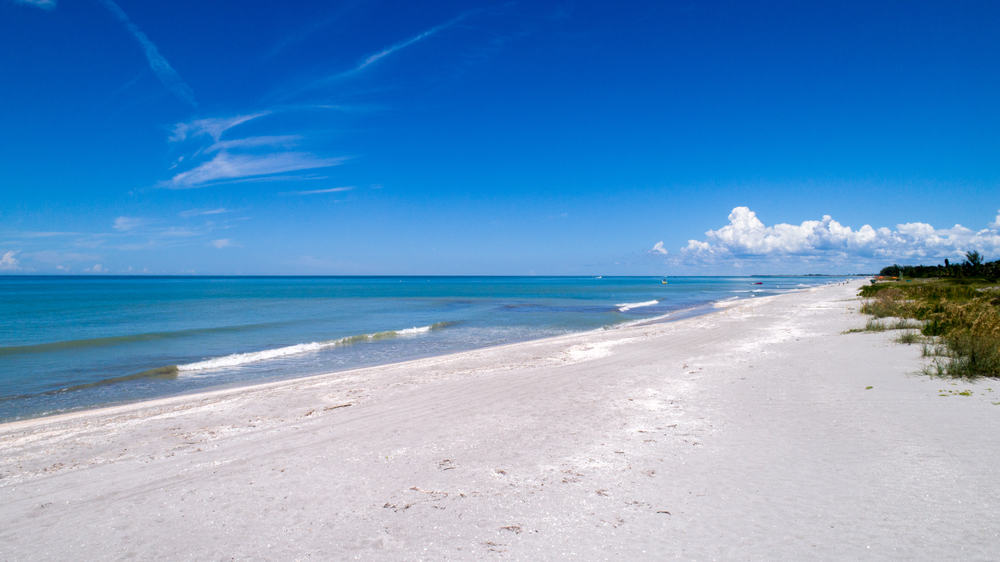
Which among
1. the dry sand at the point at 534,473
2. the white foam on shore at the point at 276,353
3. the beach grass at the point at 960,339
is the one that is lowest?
the white foam on shore at the point at 276,353

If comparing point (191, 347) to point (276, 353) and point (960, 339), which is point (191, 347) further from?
A: point (960, 339)

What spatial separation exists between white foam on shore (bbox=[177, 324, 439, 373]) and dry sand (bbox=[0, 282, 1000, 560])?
6763 millimetres

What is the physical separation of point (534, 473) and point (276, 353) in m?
17.3

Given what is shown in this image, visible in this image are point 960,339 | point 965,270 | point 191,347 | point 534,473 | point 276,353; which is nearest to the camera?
point 534,473

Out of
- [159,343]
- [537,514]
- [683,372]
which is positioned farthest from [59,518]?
[159,343]

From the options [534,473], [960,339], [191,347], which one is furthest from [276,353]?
[960,339]

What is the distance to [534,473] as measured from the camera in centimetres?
580

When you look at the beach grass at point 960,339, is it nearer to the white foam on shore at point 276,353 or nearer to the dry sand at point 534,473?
the dry sand at point 534,473

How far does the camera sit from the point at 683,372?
39.4ft

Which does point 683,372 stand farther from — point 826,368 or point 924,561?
point 924,561

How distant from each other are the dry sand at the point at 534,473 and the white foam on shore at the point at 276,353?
6763 mm

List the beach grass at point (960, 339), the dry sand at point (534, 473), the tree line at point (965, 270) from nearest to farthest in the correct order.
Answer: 1. the dry sand at point (534, 473)
2. the beach grass at point (960, 339)
3. the tree line at point (965, 270)

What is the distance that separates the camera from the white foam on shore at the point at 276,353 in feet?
57.6

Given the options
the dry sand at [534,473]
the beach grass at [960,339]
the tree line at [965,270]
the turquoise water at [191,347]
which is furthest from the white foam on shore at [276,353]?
the tree line at [965,270]
